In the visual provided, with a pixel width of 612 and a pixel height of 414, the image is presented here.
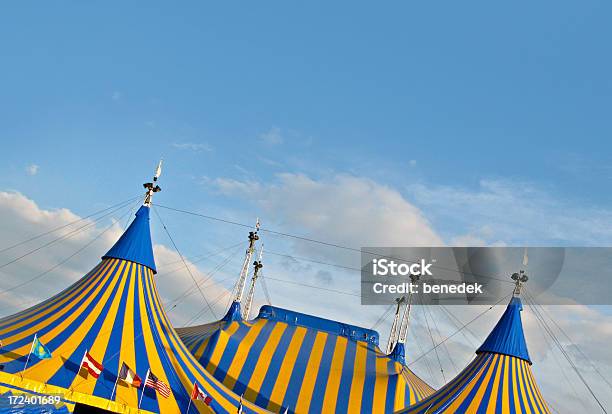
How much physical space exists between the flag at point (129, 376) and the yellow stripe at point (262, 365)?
12.8 feet

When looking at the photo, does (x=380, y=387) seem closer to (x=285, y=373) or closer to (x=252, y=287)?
(x=285, y=373)

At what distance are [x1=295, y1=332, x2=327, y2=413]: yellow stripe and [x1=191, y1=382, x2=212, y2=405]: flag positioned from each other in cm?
293

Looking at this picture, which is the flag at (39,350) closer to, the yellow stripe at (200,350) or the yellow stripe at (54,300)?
the yellow stripe at (54,300)

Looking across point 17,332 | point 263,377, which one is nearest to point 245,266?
point 263,377

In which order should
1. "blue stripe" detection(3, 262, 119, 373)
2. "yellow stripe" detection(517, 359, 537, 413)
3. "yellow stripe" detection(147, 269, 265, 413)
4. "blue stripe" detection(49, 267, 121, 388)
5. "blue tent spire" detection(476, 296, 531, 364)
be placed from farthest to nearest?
"blue tent spire" detection(476, 296, 531, 364) → "yellow stripe" detection(147, 269, 265, 413) → "yellow stripe" detection(517, 359, 537, 413) → "blue stripe" detection(49, 267, 121, 388) → "blue stripe" detection(3, 262, 119, 373)

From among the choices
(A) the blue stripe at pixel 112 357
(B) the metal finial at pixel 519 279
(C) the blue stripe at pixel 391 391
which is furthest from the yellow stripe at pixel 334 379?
(A) the blue stripe at pixel 112 357

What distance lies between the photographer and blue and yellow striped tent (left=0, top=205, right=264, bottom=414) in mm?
9812

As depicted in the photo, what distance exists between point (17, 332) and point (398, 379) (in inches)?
339

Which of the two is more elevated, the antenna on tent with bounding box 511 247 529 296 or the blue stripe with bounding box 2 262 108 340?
the antenna on tent with bounding box 511 247 529 296

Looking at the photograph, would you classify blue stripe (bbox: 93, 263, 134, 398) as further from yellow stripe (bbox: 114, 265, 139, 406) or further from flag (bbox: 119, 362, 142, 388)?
flag (bbox: 119, 362, 142, 388)

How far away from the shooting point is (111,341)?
10.8 metres

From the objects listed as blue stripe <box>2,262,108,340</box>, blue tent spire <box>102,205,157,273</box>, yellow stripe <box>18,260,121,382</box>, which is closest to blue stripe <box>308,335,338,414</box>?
blue tent spire <box>102,205,157,273</box>

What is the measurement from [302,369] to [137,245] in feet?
17.4

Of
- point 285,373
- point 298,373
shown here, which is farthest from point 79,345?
point 298,373
